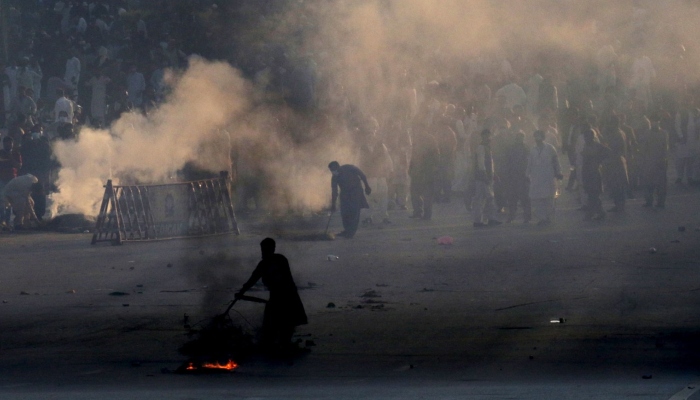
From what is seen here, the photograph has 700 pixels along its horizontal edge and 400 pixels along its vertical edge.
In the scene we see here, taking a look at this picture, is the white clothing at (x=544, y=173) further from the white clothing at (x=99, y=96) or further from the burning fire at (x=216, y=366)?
the white clothing at (x=99, y=96)

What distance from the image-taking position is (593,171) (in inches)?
720

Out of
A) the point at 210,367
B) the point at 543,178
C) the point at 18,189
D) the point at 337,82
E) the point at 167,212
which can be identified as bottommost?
the point at 210,367

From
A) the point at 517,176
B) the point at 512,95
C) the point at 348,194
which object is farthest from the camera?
the point at 512,95

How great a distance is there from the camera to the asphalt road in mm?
8320

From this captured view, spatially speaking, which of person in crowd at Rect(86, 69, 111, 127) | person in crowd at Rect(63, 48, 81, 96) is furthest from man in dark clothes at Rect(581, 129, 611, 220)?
person in crowd at Rect(63, 48, 81, 96)

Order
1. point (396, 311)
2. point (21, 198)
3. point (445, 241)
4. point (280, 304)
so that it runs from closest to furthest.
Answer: point (280, 304), point (396, 311), point (445, 241), point (21, 198)

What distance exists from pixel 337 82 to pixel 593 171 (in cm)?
460

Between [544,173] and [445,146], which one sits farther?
[445,146]

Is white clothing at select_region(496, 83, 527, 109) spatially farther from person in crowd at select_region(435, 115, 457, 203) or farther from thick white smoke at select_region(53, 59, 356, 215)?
thick white smoke at select_region(53, 59, 356, 215)

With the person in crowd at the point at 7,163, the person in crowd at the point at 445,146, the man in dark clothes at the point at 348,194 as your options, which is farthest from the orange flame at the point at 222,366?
the person in crowd at the point at 7,163

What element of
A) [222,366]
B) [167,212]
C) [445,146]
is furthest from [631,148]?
[222,366]

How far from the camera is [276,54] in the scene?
2016cm

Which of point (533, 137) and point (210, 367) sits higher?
point (533, 137)

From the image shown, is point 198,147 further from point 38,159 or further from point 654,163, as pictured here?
point 654,163
